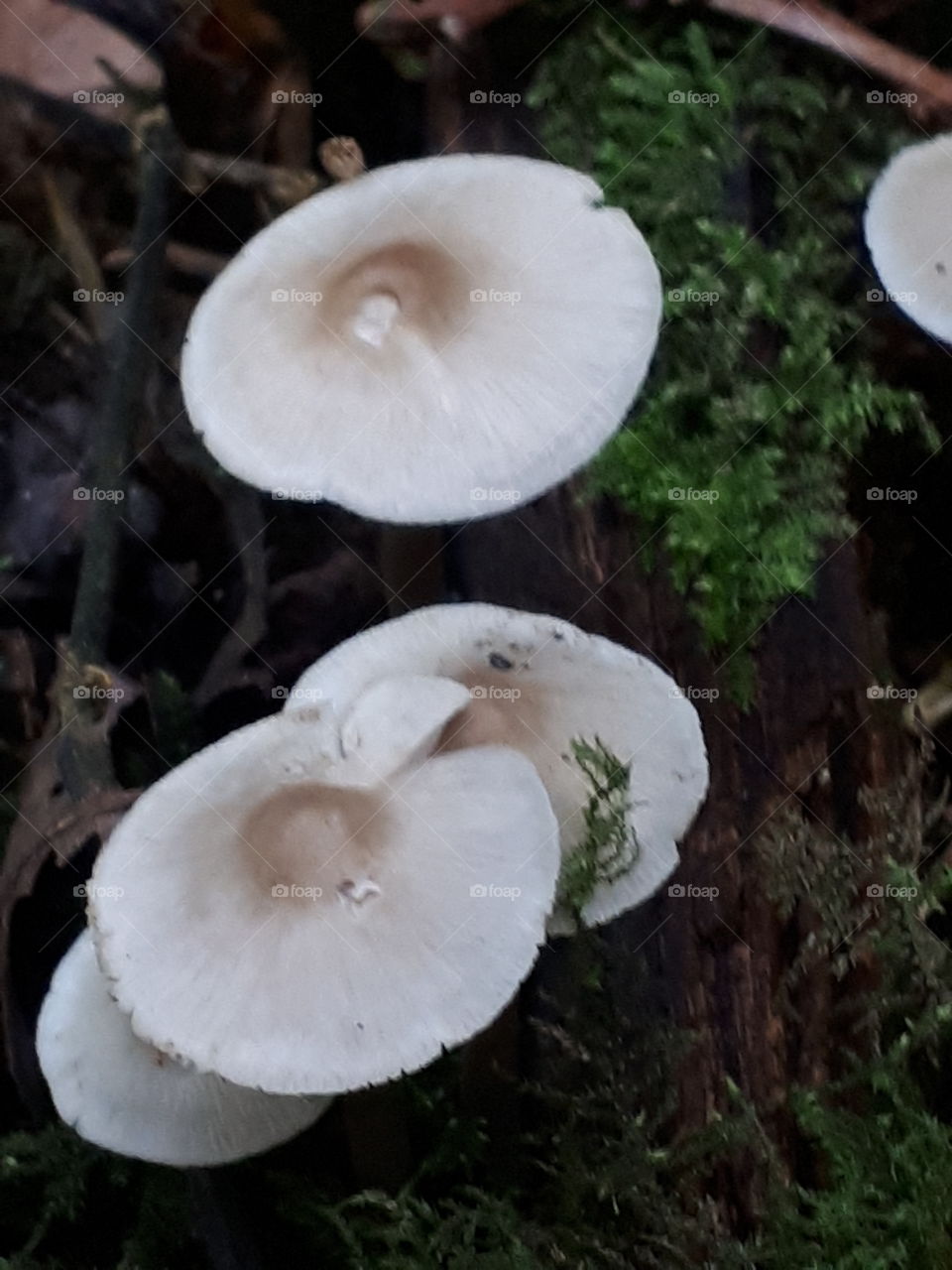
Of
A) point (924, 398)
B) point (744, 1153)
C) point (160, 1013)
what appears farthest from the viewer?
point (924, 398)

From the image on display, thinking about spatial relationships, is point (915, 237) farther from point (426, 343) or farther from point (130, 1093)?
point (130, 1093)

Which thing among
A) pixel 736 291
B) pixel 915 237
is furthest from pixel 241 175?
pixel 915 237

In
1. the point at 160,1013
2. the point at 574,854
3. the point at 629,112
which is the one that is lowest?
the point at 160,1013

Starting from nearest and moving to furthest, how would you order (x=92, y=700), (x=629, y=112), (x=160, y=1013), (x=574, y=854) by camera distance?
1. (x=160, y=1013)
2. (x=574, y=854)
3. (x=92, y=700)
4. (x=629, y=112)

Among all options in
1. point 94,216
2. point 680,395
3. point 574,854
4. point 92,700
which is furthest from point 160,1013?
point 94,216

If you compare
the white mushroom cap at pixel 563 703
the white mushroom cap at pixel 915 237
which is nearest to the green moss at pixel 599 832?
the white mushroom cap at pixel 563 703

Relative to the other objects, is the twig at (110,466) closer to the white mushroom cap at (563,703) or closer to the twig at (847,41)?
the white mushroom cap at (563,703)

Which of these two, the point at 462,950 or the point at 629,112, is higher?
the point at 629,112

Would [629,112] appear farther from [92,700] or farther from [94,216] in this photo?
[92,700]
